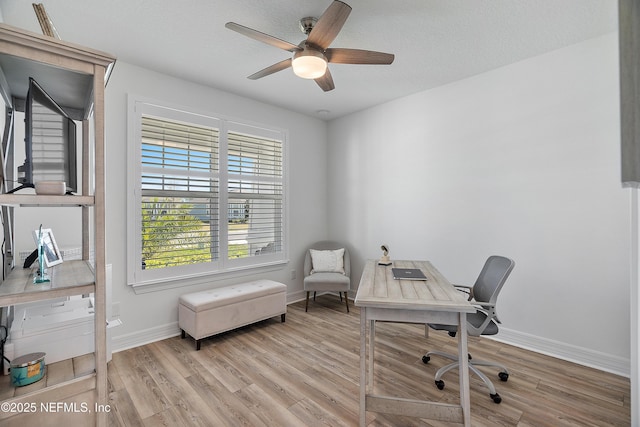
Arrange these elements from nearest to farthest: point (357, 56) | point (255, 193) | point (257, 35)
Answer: point (257, 35) → point (357, 56) → point (255, 193)

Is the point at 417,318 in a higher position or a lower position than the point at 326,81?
lower

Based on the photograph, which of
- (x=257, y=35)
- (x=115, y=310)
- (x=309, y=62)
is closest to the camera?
(x=257, y=35)

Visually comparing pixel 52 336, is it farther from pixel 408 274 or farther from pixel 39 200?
pixel 408 274

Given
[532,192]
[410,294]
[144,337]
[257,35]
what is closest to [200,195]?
[144,337]

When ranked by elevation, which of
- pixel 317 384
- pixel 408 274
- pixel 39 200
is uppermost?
pixel 39 200

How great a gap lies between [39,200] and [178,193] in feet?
7.42

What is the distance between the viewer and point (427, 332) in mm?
3006

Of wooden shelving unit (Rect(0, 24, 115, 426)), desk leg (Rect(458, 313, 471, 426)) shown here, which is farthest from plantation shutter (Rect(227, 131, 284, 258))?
desk leg (Rect(458, 313, 471, 426))

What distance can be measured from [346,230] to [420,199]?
4.28ft

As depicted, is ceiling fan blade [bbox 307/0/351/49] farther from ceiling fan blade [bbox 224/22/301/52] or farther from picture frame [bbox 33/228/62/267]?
picture frame [bbox 33/228/62/267]

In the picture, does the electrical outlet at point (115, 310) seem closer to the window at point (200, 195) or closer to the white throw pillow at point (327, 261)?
the window at point (200, 195)

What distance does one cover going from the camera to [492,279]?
2.33 meters

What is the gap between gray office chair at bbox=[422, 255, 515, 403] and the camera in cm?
205

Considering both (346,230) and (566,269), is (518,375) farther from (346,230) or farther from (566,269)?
(346,230)
